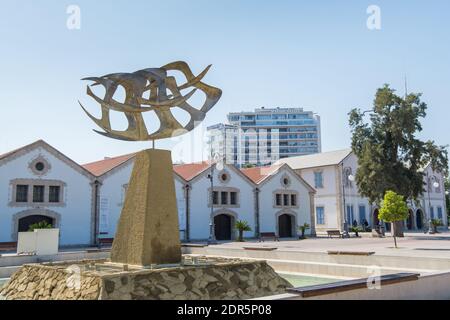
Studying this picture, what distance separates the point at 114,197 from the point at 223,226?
1041 cm

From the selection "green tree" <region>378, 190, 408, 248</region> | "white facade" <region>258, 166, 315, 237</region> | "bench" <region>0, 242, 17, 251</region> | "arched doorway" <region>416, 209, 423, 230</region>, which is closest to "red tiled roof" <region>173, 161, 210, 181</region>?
"white facade" <region>258, 166, 315, 237</region>

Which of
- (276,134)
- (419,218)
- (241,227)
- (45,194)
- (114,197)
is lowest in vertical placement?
(241,227)

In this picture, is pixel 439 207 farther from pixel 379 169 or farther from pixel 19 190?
pixel 19 190

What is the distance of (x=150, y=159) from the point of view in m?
11.8

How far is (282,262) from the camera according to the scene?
15.6 metres

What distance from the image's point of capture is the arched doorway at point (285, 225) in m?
41.7

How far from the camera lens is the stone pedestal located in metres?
11.2

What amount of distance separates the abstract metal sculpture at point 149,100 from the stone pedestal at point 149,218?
934mm

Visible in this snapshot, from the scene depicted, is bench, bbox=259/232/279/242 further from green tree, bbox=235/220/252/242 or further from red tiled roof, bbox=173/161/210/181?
red tiled roof, bbox=173/161/210/181

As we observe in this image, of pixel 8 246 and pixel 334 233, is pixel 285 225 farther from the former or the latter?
pixel 8 246

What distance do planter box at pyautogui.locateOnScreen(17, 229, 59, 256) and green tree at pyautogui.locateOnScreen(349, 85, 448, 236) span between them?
23779mm

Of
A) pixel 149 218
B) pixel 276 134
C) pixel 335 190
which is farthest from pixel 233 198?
pixel 276 134

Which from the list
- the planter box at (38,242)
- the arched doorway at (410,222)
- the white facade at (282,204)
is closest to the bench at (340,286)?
the planter box at (38,242)
